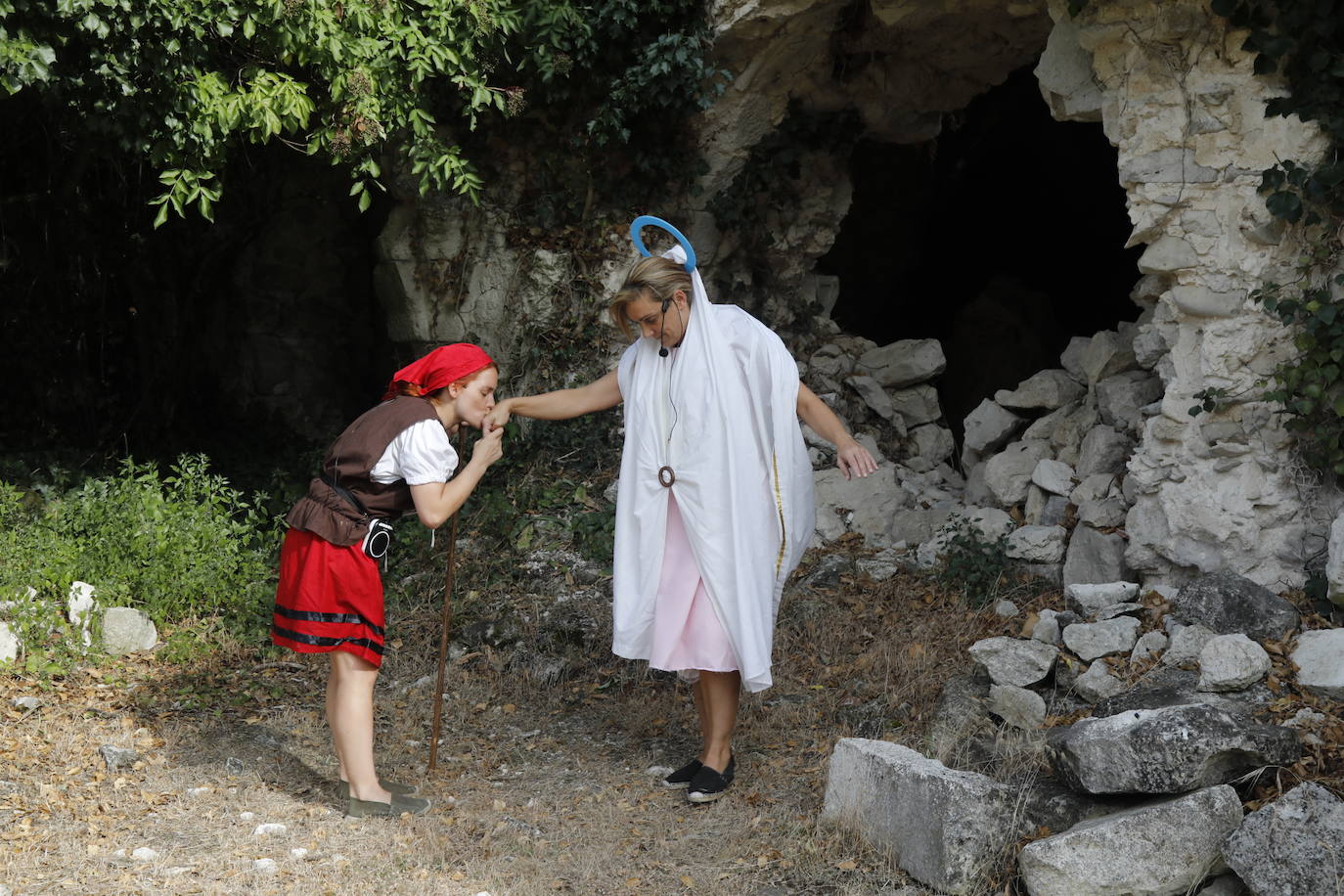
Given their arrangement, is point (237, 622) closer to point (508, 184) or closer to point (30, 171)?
point (508, 184)

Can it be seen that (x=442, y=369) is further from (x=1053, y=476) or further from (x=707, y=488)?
(x=1053, y=476)

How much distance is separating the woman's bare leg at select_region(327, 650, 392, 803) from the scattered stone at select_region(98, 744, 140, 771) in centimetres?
99

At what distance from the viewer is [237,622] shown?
225 inches

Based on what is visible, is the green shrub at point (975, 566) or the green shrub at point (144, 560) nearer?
the green shrub at point (975, 566)

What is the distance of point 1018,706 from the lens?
4.45 m

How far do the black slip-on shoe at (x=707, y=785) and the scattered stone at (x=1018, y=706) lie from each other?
3.60ft

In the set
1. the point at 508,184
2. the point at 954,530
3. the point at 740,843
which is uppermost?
the point at 508,184

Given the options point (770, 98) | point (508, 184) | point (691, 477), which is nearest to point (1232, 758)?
point (691, 477)

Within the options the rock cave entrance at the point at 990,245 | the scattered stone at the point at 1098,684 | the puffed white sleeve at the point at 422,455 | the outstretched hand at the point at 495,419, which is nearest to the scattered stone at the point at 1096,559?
the scattered stone at the point at 1098,684

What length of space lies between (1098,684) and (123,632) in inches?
165

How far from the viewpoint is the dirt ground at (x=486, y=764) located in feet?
11.7

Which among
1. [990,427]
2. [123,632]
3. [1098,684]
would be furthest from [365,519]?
[990,427]

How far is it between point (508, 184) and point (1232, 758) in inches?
202

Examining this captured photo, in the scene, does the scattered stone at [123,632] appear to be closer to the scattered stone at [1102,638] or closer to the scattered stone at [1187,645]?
the scattered stone at [1102,638]
